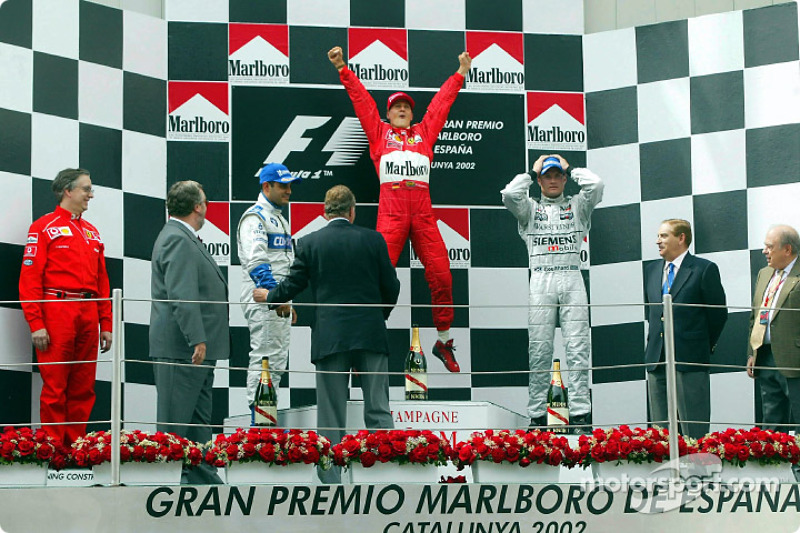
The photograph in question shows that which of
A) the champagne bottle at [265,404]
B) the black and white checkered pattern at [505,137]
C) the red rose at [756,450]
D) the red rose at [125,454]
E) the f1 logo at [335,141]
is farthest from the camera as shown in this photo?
the f1 logo at [335,141]

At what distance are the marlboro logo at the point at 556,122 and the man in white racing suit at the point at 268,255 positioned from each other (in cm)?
224

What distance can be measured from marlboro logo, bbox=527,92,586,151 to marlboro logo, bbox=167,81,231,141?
2.09 m

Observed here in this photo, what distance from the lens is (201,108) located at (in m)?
8.22

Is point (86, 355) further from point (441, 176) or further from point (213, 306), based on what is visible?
point (441, 176)

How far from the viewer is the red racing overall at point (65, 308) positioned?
6.57 meters

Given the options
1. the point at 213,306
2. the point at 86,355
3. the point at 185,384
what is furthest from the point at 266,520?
the point at 86,355

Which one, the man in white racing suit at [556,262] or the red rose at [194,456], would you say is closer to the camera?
the red rose at [194,456]

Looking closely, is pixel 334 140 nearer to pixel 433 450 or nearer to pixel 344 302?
pixel 344 302

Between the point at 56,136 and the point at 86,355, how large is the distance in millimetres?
1732

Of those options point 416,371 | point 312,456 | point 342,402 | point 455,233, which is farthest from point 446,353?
point 312,456

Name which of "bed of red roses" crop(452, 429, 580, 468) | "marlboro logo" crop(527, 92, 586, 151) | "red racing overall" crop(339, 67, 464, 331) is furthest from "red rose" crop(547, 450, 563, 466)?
"marlboro logo" crop(527, 92, 586, 151)

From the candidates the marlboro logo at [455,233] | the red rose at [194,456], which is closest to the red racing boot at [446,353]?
the marlboro logo at [455,233]

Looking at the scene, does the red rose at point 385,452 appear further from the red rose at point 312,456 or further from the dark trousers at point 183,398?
the dark trousers at point 183,398

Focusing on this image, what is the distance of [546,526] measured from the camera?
5.16 meters
